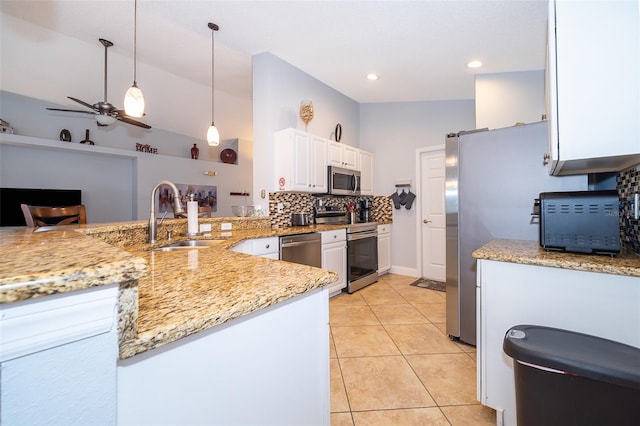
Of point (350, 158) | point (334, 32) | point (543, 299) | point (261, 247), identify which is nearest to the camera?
point (543, 299)

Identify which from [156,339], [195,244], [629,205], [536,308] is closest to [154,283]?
[156,339]

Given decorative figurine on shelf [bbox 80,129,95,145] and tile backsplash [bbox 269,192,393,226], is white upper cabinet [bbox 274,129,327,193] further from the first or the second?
decorative figurine on shelf [bbox 80,129,95,145]

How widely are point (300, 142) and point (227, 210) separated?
3.07m

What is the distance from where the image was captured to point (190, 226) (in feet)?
7.55

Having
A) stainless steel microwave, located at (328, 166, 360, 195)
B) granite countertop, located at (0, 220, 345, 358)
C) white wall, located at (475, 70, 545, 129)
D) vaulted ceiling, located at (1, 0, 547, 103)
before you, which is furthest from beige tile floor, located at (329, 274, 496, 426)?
vaulted ceiling, located at (1, 0, 547, 103)

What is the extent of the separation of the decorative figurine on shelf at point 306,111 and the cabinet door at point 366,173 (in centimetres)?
120

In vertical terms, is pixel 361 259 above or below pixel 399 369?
above

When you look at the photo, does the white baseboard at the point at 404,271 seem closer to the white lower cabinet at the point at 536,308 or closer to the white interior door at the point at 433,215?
the white interior door at the point at 433,215

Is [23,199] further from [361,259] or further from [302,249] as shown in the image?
[361,259]

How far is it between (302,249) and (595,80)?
97.0 inches

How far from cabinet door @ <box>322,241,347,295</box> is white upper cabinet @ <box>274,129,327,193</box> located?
773mm

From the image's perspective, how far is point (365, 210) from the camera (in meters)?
4.71

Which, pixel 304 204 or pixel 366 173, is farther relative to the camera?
pixel 366 173

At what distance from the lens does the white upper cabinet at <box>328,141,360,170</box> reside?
3.91 m
